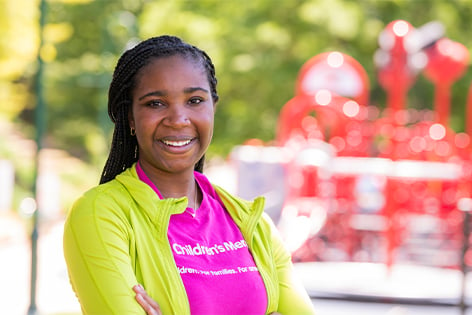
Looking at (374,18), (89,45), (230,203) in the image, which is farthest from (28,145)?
(230,203)

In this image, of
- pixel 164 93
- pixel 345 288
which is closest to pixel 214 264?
pixel 164 93

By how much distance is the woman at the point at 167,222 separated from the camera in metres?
1.75

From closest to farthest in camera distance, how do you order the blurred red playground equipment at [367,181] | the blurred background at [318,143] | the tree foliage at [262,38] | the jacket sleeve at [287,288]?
the jacket sleeve at [287,288] < the blurred background at [318,143] < the blurred red playground equipment at [367,181] < the tree foliage at [262,38]

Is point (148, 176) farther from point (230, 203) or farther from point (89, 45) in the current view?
point (89, 45)

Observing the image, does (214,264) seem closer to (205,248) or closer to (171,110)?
(205,248)

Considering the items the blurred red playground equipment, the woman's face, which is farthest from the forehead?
the blurred red playground equipment

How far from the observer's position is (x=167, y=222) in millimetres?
1823

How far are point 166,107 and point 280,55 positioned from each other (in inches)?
566

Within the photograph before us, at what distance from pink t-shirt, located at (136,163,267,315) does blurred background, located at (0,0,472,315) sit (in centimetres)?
281

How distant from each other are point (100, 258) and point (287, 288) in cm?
48

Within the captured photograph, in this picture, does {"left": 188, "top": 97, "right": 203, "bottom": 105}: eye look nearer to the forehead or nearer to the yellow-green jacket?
the forehead

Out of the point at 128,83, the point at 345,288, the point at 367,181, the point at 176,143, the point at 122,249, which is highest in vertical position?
the point at 367,181

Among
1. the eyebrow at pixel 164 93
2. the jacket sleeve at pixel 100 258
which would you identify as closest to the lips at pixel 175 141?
the eyebrow at pixel 164 93

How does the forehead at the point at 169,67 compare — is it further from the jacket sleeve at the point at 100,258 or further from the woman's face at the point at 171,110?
the jacket sleeve at the point at 100,258
